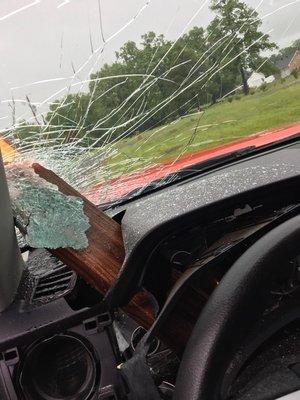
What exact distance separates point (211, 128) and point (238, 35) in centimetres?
42

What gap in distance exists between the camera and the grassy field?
257 cm

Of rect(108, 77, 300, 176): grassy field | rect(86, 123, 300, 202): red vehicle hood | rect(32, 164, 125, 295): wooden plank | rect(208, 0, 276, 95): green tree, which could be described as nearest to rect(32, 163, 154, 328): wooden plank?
rect(32, 164, 125, 295): wooden plank

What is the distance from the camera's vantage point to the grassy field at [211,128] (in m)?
2.57

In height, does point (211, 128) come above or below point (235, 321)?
above

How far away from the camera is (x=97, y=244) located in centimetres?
194

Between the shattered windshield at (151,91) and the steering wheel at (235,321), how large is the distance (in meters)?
0.92

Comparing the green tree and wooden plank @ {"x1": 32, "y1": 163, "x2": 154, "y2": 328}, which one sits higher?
the green tree

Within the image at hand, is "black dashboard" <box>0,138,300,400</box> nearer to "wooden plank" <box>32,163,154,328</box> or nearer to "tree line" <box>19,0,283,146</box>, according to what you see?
"wooden plank" <box>32,163,154,328</box>

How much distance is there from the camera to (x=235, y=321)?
1461 millimetres

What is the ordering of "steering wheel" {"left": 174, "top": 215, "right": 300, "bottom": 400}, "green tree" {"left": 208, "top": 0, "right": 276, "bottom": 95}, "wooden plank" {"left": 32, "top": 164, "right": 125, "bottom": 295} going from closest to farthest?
"steering wheel" {"left": 174, "top": 215, "right": 300, "bottom": 400}
"wooden plank" {"left": 32, "top": 164, "right": 125, "bottom": 295}
"green tree" {"left": 208, "top": 0, "right": 276, "bottom": 95}

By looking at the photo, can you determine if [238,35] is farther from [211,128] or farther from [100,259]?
[100,259]

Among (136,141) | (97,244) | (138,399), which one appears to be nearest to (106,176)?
(136,141)

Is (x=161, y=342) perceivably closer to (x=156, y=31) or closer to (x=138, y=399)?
(x=138, y=399)

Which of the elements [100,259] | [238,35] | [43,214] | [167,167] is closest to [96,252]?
[100,259]
